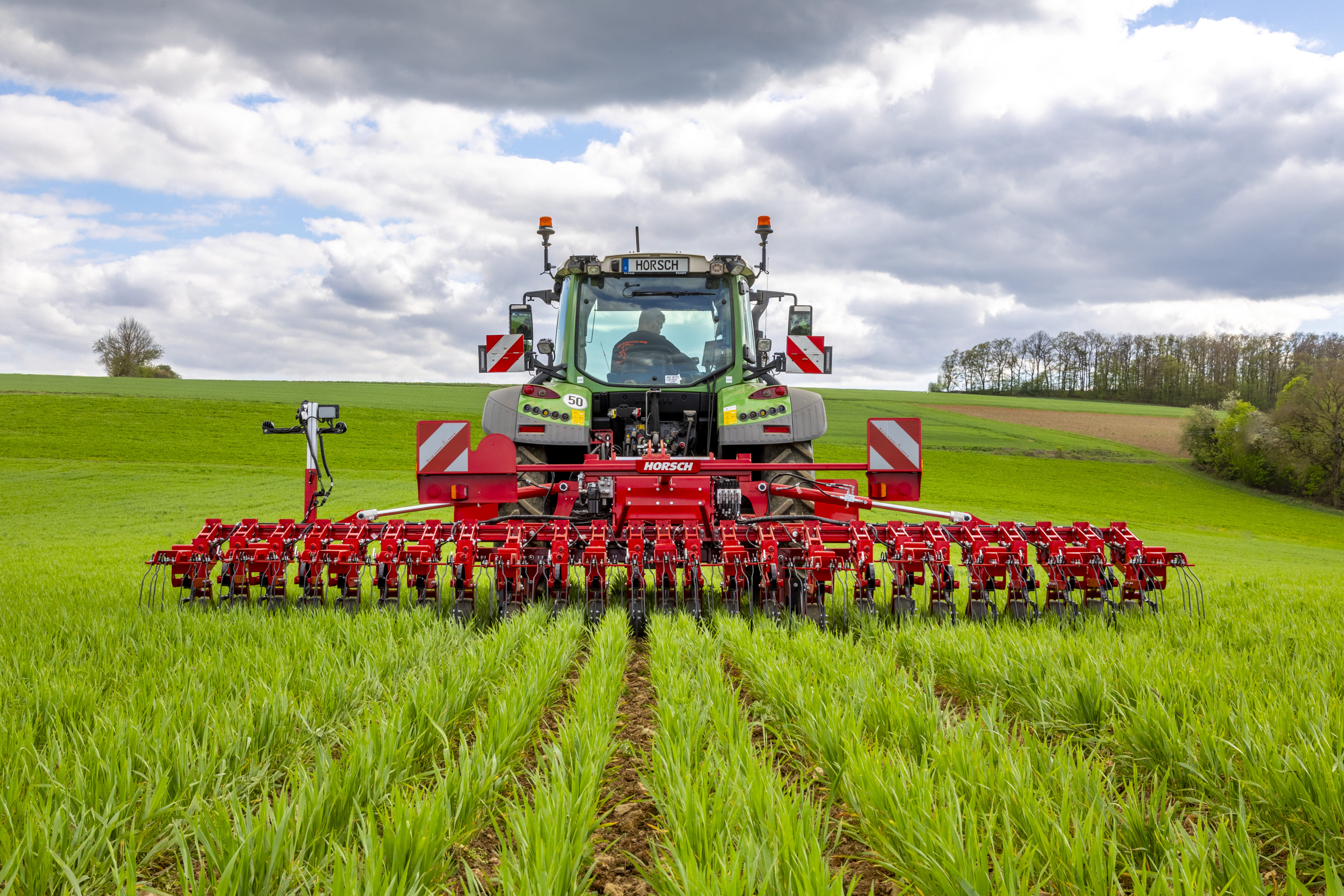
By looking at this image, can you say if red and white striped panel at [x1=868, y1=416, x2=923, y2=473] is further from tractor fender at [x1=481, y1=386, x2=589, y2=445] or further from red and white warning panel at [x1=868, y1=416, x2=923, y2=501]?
tractor fender at [x1=481, y1=386, x2=589, y2=445]

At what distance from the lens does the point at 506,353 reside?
717 centimetres

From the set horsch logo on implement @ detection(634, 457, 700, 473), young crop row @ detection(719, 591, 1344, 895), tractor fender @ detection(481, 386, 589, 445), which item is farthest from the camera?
tractor fender @ detection(481, 386, 589, 445)

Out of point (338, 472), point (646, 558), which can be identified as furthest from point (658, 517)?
point (338, 472)

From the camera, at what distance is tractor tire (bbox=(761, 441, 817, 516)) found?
21.2ft

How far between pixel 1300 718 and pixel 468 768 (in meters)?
2.51

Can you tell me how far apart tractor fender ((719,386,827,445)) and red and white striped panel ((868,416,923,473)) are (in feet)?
2.22

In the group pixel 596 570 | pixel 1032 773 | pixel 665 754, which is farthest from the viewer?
pixel 596 570

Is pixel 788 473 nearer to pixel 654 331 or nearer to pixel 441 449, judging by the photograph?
pixel 654 331

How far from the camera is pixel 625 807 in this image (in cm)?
235

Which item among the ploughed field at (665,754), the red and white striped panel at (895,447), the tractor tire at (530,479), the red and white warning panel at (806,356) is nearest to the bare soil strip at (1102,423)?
the red and white warning panel at (806,356)

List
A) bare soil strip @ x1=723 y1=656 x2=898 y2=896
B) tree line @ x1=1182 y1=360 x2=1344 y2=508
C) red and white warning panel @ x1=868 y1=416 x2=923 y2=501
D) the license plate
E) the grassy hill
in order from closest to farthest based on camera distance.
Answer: bare soil strip @ x1=723 y1=656 x2=898 y2=896
red and white warning panel @ x1=868 y1=416 x2=923 y2=501
the license plate
the grassy hill
tree line @ x1=1182 y1=360 x2=1344 y2=508

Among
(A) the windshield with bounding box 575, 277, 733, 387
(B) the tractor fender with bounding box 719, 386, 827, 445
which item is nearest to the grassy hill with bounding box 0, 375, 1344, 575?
(A) the windshield with bounding box 575, 277, 733, 387

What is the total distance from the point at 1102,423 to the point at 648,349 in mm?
46258

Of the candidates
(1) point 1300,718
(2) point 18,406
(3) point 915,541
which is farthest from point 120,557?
(2) point 18,406
